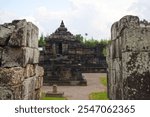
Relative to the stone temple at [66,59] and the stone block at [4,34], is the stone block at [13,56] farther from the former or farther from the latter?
the stone temple at [66,59]

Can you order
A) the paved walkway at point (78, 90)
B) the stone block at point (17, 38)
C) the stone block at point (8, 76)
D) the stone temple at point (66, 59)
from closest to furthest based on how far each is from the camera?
the stone block at point (8, 76) < the stone block at point (17, 38) < the paved walkway at point (78, 90) < the stone temple at point (66, 59)

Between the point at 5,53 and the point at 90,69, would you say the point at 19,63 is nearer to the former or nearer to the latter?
the point at 5,53

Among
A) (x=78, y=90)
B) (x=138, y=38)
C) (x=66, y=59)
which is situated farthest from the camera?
(x=66, y=59)

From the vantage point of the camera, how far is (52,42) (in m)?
32.8

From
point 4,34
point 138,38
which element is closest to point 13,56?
point 4,34

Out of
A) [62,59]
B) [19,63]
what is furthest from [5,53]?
[62,59]

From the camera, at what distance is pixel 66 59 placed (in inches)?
1111

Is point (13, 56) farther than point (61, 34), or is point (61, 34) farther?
point (61, 34)

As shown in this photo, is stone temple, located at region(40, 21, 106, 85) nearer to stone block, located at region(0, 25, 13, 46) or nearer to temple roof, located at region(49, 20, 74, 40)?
temple roof, located at region(49, 20, 74, 40)

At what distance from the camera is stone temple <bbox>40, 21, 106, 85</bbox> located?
79.1 feet

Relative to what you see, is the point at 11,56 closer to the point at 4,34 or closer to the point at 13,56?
the point at 13,56

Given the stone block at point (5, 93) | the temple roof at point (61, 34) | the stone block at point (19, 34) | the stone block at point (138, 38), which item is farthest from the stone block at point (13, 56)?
the temple roof at point (61, 34)

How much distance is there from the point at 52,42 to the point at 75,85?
10.7m

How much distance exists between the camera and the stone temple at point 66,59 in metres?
24.1
